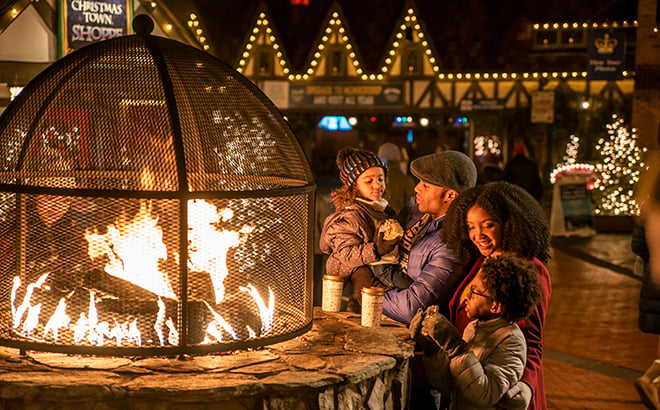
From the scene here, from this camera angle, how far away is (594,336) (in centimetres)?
977

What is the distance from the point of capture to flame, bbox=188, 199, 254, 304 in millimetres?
4582

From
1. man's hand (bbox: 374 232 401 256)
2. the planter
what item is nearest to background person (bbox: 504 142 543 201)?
the planter

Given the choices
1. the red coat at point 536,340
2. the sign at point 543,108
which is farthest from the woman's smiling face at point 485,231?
the sign at point 543,108

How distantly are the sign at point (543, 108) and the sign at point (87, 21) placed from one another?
49.7 feet

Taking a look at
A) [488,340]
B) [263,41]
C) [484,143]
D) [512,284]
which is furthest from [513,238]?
[484,143]

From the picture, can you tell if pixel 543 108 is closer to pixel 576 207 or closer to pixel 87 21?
pixel 576 207

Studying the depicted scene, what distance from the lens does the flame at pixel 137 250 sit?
4.48 meters

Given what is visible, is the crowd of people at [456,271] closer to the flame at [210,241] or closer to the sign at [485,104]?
the flame at [210,241]

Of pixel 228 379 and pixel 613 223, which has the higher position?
pixel 228 379

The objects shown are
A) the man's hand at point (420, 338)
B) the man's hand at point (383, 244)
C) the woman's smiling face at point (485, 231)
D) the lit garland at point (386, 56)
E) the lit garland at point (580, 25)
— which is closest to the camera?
the man's hand at point (420, 338)

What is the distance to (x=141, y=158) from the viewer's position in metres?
4.65

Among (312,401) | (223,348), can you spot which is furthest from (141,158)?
(312,401)

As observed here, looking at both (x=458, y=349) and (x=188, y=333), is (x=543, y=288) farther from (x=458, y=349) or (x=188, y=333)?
(x=188, y=333)

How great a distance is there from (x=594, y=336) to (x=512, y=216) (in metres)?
5.85
